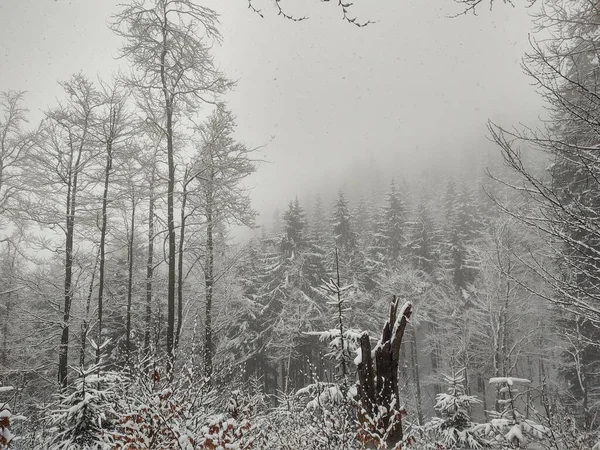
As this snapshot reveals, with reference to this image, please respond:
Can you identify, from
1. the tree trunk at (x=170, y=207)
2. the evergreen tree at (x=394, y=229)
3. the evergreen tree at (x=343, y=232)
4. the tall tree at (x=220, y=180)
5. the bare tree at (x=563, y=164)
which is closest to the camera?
the bare tree at (x=563, y=164)

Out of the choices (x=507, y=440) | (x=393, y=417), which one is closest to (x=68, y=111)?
(x=393, y=417)

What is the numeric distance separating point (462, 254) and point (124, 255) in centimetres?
2311

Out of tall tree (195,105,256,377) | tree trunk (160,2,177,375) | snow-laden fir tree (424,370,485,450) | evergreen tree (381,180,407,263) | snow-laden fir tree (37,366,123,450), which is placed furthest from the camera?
evergreen tree (381,180,407,263)

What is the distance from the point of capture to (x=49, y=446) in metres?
5.18

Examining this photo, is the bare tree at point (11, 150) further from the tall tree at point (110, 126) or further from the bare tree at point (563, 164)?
the bare tree at point (563, 164)

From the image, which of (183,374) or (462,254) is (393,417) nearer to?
(183,374)

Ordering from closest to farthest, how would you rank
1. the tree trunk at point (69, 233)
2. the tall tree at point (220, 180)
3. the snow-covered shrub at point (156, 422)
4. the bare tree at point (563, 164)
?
1. the bare tree at point (563, 164)
2. the snow-covered shrub at point (156, 422)
3. the tall tree at point (220, 180)
4. the tree trunk at point (69, 233)

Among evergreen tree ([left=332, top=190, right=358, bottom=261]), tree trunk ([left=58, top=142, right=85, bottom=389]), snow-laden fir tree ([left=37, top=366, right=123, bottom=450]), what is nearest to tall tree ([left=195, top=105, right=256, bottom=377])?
tree trunk ([left=58, top=142, right=85, bottom=389])

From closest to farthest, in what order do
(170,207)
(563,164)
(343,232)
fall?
(563,164)
(170,207)
(343,232)

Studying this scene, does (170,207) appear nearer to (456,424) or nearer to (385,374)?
(385,374)

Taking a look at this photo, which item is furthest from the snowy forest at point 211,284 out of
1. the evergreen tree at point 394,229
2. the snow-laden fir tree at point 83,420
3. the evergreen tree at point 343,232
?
the evergreen tree at point 394,229

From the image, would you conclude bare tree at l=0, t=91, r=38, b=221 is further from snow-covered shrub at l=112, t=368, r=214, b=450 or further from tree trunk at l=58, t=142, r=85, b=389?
snow-covered shrub at l=112, t=368, r=214, b=450

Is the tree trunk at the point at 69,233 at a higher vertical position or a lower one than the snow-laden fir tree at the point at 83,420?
higher

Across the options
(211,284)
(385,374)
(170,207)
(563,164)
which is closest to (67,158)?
(170,207)
